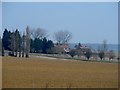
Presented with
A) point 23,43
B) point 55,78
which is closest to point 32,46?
point 23,43

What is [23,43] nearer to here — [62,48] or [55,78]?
[62,48]

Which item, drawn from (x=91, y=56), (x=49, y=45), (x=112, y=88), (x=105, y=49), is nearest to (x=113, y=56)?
(x=91, y=56)

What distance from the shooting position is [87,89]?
1648 cm

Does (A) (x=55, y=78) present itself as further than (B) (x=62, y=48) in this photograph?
No

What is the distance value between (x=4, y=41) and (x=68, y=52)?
17.5 m

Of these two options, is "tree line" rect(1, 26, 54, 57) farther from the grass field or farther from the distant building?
the grass field

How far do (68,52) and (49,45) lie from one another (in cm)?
601

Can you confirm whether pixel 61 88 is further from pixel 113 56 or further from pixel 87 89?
pixel 113 56

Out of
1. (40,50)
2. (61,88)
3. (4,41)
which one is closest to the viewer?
(61,88)

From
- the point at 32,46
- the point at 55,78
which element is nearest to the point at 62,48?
the point at 32,46

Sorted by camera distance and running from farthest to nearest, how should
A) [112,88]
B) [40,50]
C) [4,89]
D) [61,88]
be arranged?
1. [40,50]
2. [112,88]
3. [61,88]
4. [4,89]

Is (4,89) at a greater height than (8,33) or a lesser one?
lesser

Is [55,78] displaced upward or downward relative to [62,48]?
downward

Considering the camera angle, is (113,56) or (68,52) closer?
(113,56)
